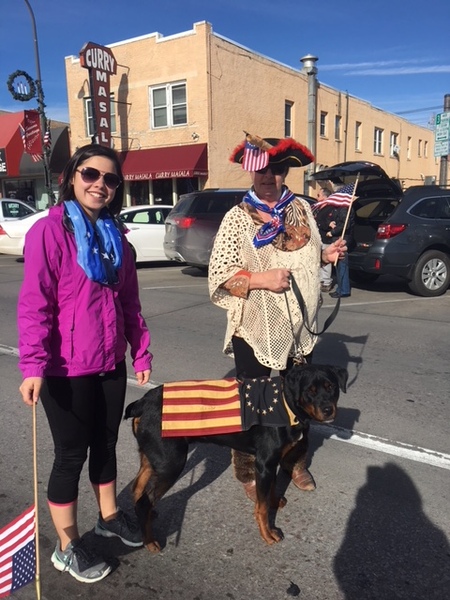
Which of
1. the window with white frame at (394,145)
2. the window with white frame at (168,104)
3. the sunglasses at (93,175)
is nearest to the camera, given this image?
the sunglasses at (93,175)

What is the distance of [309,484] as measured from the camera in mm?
2994

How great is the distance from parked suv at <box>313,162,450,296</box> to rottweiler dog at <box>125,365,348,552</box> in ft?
20.7

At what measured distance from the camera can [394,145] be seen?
101 ft

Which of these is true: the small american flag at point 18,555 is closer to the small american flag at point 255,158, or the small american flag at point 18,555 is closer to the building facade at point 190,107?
the small american flag at point 255,158

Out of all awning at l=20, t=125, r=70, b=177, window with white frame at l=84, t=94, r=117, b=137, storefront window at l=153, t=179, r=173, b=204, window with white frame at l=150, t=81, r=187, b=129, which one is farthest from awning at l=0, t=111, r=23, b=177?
storefront window at l=153, t=179, r=173, b=204

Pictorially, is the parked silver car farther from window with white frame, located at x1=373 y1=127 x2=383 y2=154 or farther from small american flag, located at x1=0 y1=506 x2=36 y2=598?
window with white frame, located at x1=373 y1=127 x2=383 y2=154

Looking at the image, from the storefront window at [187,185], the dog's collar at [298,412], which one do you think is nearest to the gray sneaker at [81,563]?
the dog's collar at [298,412]

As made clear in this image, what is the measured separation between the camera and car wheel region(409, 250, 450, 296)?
851 cm

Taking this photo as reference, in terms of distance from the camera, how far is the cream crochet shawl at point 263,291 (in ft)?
8.75

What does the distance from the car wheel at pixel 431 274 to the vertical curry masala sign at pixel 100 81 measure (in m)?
13.2

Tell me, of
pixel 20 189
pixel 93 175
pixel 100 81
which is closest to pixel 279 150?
pixel 93 175

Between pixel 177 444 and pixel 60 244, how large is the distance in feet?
3.59

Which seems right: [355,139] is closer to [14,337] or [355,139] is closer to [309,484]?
[14,337]

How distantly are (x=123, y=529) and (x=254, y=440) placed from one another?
0.80 m
